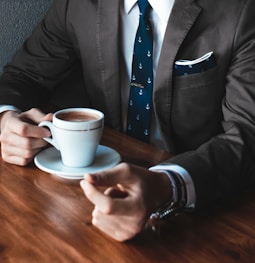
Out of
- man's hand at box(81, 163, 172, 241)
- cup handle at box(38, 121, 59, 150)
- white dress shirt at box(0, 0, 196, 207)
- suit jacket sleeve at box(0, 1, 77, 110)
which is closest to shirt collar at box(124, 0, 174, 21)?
white dress shirt at box(0, 0, 196, 207)

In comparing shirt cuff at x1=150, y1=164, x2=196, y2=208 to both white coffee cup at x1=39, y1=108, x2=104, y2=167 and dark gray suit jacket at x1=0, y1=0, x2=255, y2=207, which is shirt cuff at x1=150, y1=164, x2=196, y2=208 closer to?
dark gray suit jacket at x1=0, y1=0, x2=255, y2=207

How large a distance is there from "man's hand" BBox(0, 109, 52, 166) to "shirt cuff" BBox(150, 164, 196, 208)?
235 millimetres

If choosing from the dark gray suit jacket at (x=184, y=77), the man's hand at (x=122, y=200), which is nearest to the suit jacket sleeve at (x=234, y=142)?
the dark gray suit jacket at (x=184, y=77)

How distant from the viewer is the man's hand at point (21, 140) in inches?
36.7

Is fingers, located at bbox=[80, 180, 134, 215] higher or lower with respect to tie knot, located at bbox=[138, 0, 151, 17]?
lower

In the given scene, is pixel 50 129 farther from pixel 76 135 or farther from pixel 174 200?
pixel 174 200

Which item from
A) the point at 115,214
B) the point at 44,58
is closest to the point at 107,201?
the point at 115,214

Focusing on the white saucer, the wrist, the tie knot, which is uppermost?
the tie knot

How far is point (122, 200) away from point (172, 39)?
0.49 m

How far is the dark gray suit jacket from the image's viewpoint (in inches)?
35.7

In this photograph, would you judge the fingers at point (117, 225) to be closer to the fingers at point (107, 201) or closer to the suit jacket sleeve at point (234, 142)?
the fingers at point (107, 201)

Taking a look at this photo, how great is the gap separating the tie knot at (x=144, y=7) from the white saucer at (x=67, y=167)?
1.09 ft

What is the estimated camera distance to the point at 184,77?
1.09 metres

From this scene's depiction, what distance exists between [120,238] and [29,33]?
853mm
